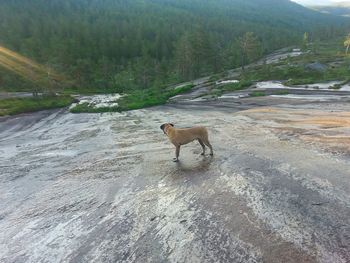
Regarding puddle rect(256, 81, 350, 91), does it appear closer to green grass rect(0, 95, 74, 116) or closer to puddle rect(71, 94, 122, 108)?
puddle rect(71, 94, 122, 108)

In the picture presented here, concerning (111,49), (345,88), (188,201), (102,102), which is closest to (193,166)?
(188,201)

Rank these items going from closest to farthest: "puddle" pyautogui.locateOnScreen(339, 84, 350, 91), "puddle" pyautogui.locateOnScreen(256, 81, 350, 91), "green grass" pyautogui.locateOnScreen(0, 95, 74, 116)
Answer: "puddle" pyautogui.locateOnScreen(339, 84, 350, 91) → "green grass" pyautogui.locateOnScreen(0, 95, 74, 116) → "puddle" pyautogui.locateOnScreen(256, 81, 350, 91)

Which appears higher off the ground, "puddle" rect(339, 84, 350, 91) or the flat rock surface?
the flat rock surface

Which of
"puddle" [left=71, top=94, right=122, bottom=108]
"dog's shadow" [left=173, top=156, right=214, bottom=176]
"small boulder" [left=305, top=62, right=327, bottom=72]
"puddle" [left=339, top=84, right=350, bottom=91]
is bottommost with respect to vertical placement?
"puddle" [left=71, top=94, right=122, bottom=108]

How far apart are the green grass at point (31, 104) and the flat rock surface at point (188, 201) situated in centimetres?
3115

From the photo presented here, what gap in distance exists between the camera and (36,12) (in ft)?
586

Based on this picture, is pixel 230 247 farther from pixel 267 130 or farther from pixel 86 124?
pixel 86 124

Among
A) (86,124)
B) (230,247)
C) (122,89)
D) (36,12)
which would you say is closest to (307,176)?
(230,247)

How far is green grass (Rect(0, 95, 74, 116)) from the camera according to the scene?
4959 centimetres

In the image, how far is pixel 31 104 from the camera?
181 feet

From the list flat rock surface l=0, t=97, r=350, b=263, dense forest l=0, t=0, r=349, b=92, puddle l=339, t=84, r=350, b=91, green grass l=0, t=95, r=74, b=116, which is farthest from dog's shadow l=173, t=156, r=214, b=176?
dense forest l=0, t=0, r=349, b=92

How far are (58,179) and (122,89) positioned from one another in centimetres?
8217

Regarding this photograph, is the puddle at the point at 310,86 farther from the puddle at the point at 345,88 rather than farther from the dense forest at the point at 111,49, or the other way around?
the dense forest at the point at 111,49

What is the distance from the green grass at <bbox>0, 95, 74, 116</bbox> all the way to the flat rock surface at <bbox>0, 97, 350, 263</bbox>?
31.2 m
